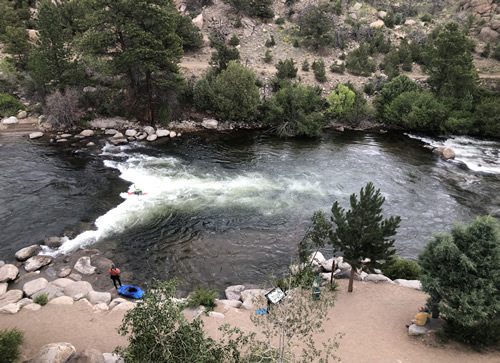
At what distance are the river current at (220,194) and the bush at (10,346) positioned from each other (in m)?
7.63

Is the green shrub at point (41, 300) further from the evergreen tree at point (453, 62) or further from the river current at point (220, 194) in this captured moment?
the evergreen tree at point (453, 62)

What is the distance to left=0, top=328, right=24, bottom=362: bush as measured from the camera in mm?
12945

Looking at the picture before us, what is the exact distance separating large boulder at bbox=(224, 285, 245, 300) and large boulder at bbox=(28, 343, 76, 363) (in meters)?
8.66

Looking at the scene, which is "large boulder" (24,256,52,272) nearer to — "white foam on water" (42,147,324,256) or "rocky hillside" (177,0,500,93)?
"white foam on water" (42,147,324,256)

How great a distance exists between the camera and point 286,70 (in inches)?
1989

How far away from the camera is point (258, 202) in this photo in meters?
29.7

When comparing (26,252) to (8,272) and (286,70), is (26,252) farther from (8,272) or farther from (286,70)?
(286,70)

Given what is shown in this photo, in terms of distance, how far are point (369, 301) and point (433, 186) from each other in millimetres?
19224

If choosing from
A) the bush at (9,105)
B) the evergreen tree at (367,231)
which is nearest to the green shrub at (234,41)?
Result: the bush at (9,105)

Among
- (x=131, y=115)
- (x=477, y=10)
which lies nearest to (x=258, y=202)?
(x=131, y=115)

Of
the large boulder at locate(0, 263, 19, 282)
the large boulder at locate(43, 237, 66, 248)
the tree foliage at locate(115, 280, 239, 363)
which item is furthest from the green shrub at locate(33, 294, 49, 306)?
the tree foliage at locate(115, 280, 239, 363)

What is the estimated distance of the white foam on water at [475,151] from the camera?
36.5 metres

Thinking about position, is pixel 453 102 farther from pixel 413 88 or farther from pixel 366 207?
pixel 366 207

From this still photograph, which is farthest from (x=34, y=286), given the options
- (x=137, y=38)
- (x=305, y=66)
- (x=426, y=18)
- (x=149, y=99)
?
(x=426, y=18)
